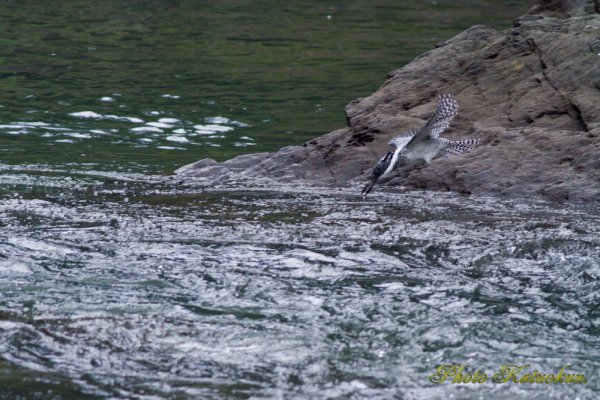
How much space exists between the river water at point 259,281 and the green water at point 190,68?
0.13 meters

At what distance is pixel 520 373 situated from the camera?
443 centimetres

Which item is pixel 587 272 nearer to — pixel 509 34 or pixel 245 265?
pixel 245 265

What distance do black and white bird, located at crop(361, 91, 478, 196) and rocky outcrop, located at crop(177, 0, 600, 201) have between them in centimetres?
55

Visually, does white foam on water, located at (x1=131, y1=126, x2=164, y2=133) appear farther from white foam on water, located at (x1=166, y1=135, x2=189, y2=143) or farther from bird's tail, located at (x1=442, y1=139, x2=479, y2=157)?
bird's tail, located at (x1=442, y1=139, x2=479, y2=157)

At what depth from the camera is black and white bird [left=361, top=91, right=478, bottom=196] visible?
7.04 metres

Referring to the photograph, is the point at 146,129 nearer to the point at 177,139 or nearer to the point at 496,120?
the point at 177,139

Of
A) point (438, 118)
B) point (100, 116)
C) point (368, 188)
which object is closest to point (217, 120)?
point (100, 116)

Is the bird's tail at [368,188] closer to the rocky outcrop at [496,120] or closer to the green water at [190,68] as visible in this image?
the rocky outcrop at [496,120]

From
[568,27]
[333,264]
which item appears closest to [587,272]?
[333,264]

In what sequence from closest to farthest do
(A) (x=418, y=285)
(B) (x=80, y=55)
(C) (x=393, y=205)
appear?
(A) (x=418, y=285), (C) (x=393, y=205), (B) (x=80, y=55)

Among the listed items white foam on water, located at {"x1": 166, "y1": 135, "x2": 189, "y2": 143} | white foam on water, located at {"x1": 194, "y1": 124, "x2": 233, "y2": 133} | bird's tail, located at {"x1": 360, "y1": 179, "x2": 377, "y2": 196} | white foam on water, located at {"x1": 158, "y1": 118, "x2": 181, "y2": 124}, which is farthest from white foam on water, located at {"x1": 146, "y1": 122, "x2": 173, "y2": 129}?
bird's tail, located at {"x1": 360, "y1": 179, "x2": 377, "y2": 196}

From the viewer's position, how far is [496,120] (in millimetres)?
8586

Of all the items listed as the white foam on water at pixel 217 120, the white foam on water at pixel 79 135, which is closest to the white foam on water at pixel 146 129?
the white foam on water at pixel 79 135

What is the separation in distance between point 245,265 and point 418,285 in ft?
3.42
